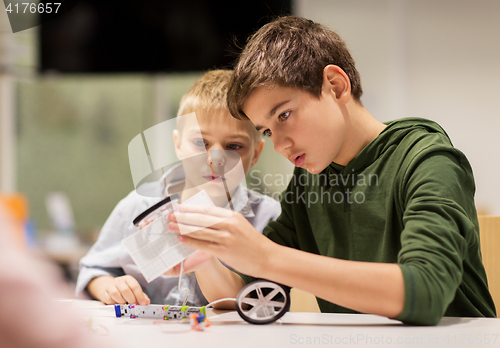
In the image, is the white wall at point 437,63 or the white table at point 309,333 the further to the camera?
the white wall at point 437,63

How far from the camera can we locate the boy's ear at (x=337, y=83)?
84 cm

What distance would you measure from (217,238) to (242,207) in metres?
0.39

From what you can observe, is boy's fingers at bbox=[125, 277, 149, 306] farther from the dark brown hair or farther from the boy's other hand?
the dark brown hair

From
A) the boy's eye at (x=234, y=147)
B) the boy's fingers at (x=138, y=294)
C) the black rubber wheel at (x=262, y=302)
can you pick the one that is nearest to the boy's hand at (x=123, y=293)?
the boy's fingers at (x=138, y=294)

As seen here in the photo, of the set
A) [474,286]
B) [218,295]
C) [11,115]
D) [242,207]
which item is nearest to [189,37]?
[11,115]

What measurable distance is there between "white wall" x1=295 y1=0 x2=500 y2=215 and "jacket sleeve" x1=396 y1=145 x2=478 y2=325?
1.75m

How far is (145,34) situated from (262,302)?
7.28ft

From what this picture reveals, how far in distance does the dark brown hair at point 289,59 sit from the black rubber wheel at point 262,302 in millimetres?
387

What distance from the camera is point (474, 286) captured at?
79 cm

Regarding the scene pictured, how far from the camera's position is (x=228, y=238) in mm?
581

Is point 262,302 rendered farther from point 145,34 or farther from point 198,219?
point 145,34

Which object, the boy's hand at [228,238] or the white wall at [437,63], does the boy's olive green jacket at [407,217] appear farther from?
the white wall at [437,63]

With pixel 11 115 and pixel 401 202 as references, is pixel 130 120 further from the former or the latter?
pixel 401 202

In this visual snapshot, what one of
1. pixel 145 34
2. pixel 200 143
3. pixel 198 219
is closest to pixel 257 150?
pixel 200 143
